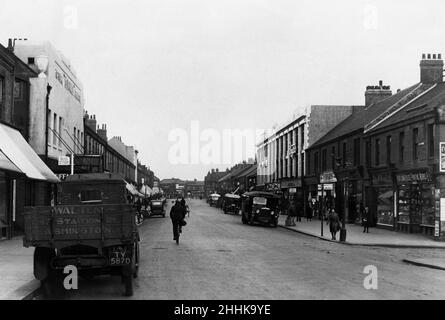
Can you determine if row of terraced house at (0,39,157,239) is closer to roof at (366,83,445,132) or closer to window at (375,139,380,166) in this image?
window at (375,139,380,166)

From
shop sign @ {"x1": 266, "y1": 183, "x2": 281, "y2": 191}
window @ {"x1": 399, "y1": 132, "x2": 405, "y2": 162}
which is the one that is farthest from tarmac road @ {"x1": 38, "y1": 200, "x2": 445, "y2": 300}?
shop sign @ {"x1": 266, "y1": 183, "x2": 281, "y2": 191}

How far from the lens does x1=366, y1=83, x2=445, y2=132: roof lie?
97.7 feet

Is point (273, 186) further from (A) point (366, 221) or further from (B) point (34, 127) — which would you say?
(B) point (34, 127)

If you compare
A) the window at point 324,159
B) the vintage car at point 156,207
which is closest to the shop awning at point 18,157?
the window at point 324,159

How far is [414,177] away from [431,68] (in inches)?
432

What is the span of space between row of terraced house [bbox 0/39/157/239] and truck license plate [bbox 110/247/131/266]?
9.22 meters

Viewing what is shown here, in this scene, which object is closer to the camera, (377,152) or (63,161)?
(63,161)

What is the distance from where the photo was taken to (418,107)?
3141cm

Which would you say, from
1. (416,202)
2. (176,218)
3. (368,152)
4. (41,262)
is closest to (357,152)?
(368,152)

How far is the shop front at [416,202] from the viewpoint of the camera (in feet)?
92.9

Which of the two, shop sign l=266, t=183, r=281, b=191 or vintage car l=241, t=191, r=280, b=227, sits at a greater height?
shop sign l=266, t=183, r=281, b=191

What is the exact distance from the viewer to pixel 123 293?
34.7ft
